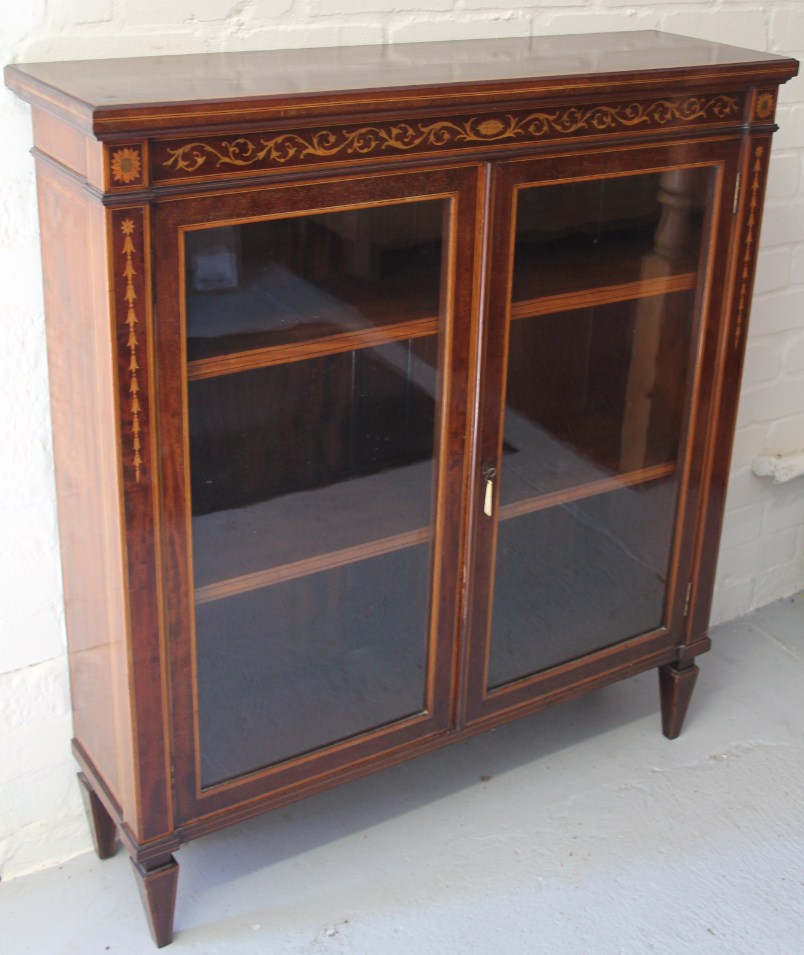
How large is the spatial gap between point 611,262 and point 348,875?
831mm

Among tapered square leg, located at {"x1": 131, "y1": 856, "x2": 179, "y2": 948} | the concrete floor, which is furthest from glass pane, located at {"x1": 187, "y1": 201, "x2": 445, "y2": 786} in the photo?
the concrete floor

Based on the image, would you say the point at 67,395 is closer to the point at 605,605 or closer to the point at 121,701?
the point at 121,701

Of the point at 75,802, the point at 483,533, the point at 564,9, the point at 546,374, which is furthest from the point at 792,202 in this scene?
the point at 75,802

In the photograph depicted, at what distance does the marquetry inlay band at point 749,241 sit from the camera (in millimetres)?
1523

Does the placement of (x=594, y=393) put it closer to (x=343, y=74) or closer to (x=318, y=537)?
(x=318, y=537)

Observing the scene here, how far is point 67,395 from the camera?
4.45ft

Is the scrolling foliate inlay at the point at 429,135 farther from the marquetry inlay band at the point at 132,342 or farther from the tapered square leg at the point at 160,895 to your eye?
the tapered square leg at the point at 160,895

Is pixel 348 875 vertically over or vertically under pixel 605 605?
under

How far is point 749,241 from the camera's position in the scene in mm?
1568

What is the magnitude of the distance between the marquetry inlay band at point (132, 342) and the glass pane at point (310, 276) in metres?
0.06

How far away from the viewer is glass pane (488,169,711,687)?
145 cm

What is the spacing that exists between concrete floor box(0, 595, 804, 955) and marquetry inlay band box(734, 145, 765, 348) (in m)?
0.64

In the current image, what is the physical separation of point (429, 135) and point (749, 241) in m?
0.50

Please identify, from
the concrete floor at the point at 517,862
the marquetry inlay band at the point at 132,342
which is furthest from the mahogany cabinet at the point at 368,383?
the concrete floor at the point at 517,862
